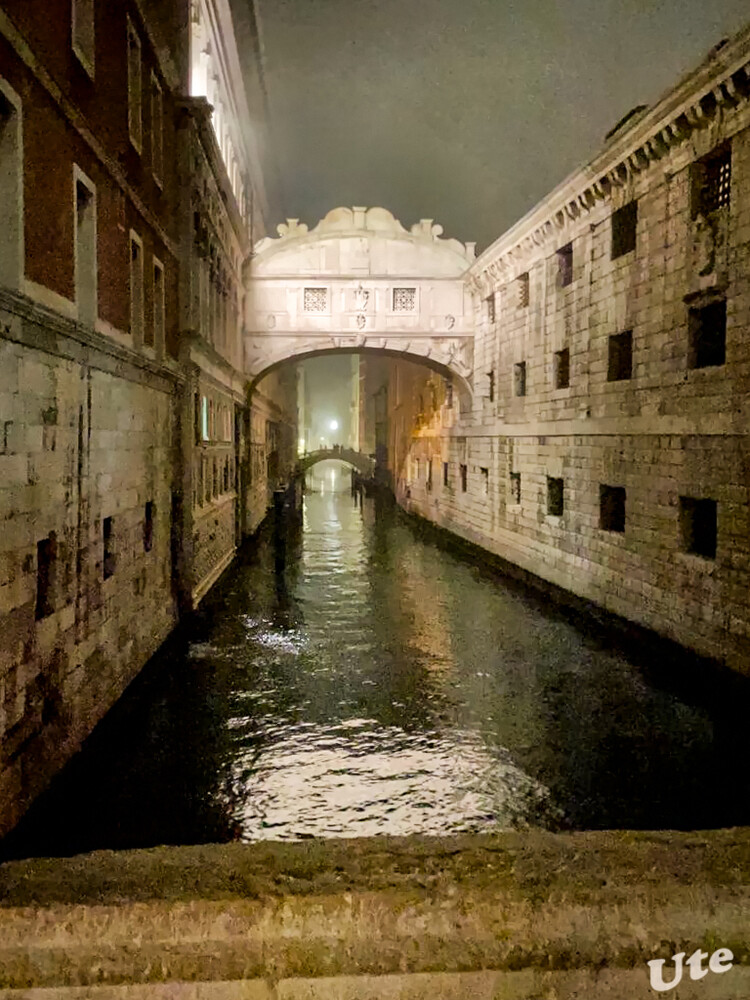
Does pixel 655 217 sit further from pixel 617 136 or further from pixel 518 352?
pixel 518 352

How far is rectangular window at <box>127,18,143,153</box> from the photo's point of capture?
8.87 m

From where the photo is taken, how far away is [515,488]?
17.5 meters

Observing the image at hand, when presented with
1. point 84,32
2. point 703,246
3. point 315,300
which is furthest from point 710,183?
point 315,300

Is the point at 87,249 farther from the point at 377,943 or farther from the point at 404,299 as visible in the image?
the point at 404,299

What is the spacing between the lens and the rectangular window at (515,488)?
56.7ft

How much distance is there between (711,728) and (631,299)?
266 inches

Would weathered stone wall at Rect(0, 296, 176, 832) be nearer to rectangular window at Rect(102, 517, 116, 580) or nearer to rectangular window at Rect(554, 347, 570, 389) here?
rectangular window at Rect(102, 517, 116, 580)

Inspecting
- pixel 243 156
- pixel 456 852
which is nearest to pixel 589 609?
pixel 456 852

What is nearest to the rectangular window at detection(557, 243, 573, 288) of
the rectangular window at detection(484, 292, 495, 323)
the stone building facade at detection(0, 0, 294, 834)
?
the rectangular window at detection(484, 292, 495, 323)

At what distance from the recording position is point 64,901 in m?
2.17

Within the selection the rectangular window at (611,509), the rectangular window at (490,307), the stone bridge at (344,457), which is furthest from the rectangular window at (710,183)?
the stone bridge at (344,457)

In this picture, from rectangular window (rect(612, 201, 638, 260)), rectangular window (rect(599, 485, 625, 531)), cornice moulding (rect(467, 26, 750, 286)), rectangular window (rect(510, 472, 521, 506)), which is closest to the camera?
cornice moulding (rect(467, 26, 750, 286))

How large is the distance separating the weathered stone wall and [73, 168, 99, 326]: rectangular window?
1.56ft

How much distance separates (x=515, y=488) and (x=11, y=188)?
13.6 metres
